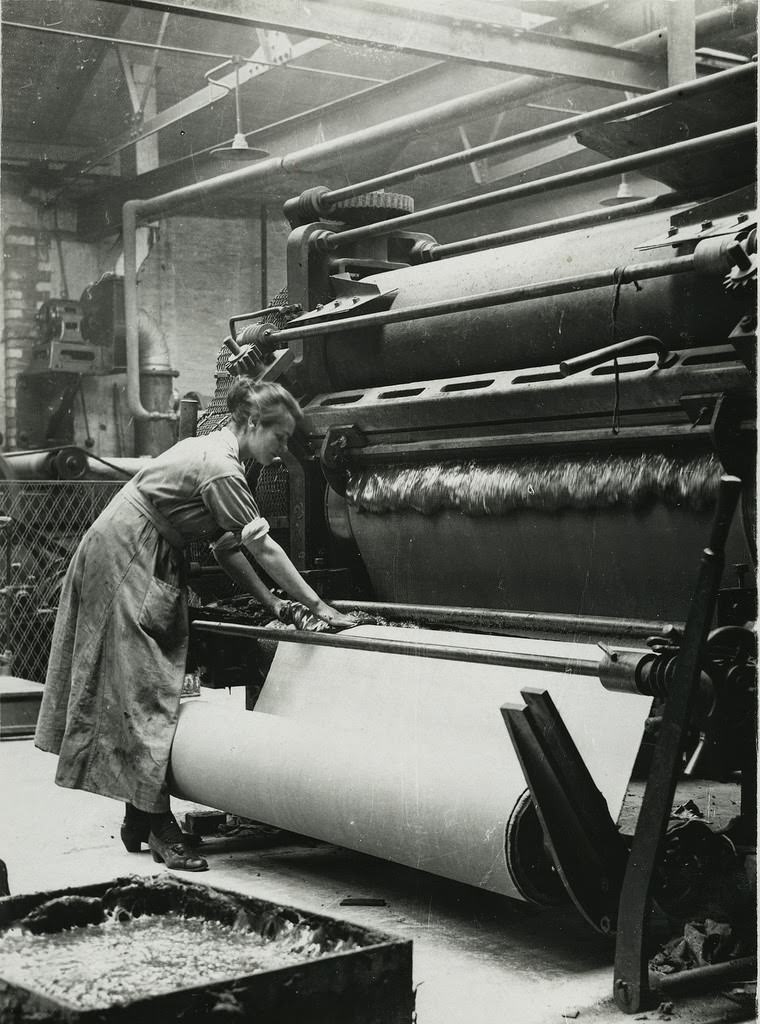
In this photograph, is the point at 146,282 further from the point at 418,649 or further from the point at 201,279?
the point at 418,649

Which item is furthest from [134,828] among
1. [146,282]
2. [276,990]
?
[146,282]

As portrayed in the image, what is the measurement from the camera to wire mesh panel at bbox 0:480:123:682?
7.26 m

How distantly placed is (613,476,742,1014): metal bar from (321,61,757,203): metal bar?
118 centimetres

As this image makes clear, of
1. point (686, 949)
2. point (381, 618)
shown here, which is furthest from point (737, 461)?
point (381, 618)

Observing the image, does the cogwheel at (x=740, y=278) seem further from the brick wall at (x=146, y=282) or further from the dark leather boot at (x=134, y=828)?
the brick wall at (x=146, y=282)

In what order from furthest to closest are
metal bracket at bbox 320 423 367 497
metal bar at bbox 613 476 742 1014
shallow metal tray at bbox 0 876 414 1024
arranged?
metal bracket at bbox 320 423 367 497 < metal bar at bbox 613 476 742 1014 < shallow metal tray at bbox 0 876 414 1024

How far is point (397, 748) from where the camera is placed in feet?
9.40

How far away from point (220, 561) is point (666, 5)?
3628 millimetres

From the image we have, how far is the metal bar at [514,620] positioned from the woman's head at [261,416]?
0.50m

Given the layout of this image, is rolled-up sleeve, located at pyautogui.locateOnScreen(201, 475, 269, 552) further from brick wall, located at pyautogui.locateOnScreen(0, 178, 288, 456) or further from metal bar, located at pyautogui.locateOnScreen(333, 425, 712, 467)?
brick wall, located at pyautogui.locateOnScreen(0, 178, 288, 456)

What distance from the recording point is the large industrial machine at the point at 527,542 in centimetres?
240

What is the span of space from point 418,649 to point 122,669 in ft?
3.31

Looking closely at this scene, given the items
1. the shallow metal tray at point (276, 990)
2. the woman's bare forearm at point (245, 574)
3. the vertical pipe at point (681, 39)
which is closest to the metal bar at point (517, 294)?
the woman's bare forearm at point (245, 574)

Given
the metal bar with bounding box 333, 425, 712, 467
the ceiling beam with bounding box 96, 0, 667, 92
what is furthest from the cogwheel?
the ceiling beam with bounding box 96, 0, 667, 92
